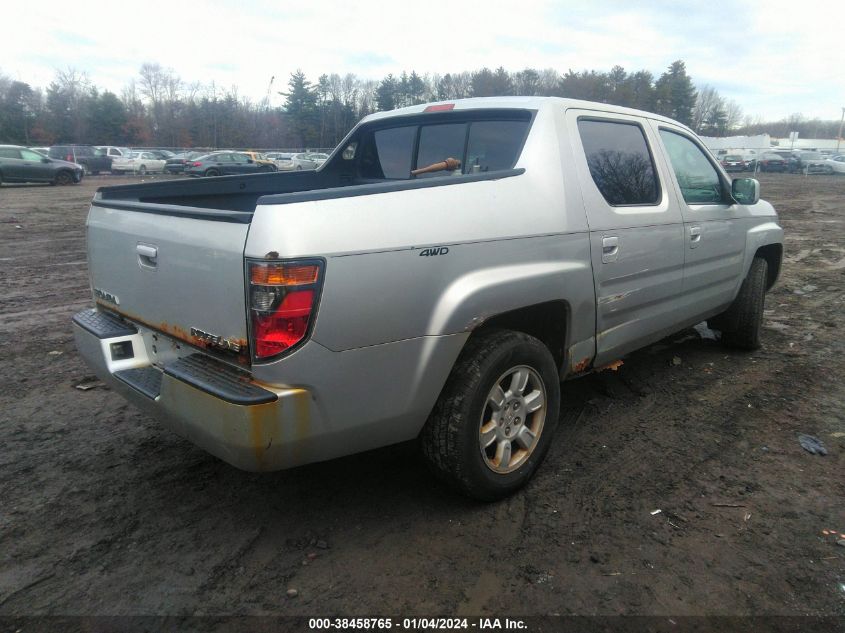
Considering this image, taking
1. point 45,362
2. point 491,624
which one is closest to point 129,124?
point 45,362

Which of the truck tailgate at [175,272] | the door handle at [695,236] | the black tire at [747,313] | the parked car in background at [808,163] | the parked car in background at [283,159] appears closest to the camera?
the truck tailgate at [175,272]

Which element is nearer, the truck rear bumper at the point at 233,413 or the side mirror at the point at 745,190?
the truck rear bumper at the point at 233,413

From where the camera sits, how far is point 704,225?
432 cm

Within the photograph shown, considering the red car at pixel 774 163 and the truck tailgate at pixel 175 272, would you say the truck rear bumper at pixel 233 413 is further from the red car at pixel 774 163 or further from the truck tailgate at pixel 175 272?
the red car at pixel 774 163

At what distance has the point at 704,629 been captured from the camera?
2.29 meters

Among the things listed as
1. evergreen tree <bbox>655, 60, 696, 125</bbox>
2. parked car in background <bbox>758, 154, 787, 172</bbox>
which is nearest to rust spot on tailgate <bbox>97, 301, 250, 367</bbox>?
parked car in background <bbox>758, 154, 787, 172</bbox>

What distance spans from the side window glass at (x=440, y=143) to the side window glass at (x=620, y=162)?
736 mm

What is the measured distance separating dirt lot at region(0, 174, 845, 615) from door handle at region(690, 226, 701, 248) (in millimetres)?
1081

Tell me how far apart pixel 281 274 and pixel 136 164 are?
37.8 m

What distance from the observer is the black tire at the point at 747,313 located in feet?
17.0

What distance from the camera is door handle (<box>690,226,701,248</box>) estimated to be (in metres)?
4.18

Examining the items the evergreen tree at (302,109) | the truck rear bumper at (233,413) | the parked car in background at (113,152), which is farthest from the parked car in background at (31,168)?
the evergreen tree at (302,109)

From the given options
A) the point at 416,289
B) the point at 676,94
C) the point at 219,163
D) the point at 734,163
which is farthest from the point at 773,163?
the point at 416,289

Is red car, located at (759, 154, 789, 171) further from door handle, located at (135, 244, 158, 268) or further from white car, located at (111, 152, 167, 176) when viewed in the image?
door handle, located at (135, 244, 158, 268)
